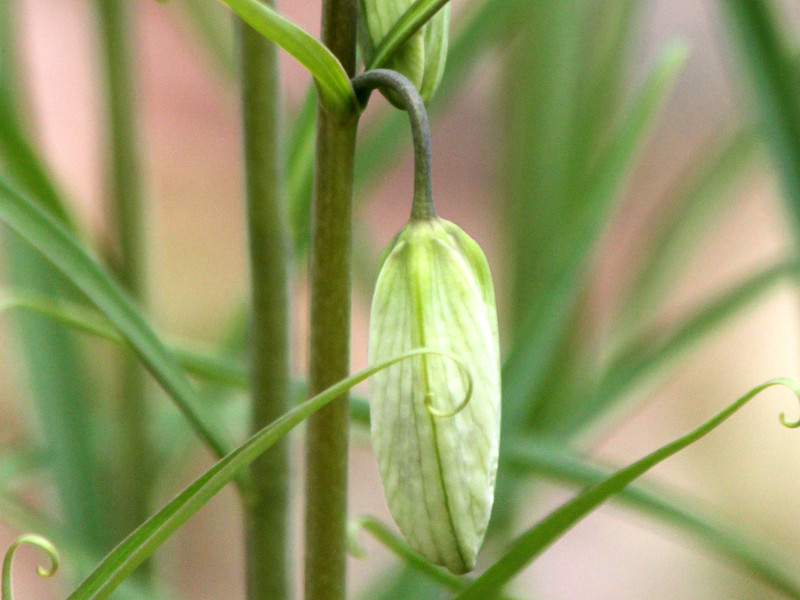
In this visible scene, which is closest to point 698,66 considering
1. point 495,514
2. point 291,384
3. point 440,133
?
point 440,133

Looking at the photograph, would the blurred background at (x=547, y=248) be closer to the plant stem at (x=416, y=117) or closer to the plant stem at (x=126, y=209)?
the plant stem at (x=126, y=209)

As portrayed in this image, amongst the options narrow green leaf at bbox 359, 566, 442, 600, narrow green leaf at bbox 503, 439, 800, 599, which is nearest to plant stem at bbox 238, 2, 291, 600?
narrow green leaf at bbox 503, 439, 800, 599

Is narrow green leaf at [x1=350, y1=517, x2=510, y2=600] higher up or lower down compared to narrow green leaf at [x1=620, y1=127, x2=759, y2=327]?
lower down

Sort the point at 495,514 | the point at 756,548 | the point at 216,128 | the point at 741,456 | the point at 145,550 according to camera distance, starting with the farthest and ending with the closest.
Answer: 1. the point at 216,128
2. the point at 741,456
3. the point at 495,514
4. the point at 756,548
5. the point at 145,550

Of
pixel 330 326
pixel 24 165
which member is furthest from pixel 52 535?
pixel 330 326

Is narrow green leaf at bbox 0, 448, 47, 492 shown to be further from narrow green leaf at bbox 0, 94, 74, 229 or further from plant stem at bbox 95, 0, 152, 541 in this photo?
narrow green leaf at bbox 0, 94, 74, 229

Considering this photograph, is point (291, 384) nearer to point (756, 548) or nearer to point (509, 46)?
point (756, 548)

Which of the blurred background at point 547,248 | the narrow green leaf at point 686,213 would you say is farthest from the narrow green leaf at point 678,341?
the narrow green leaf at point 686,213
